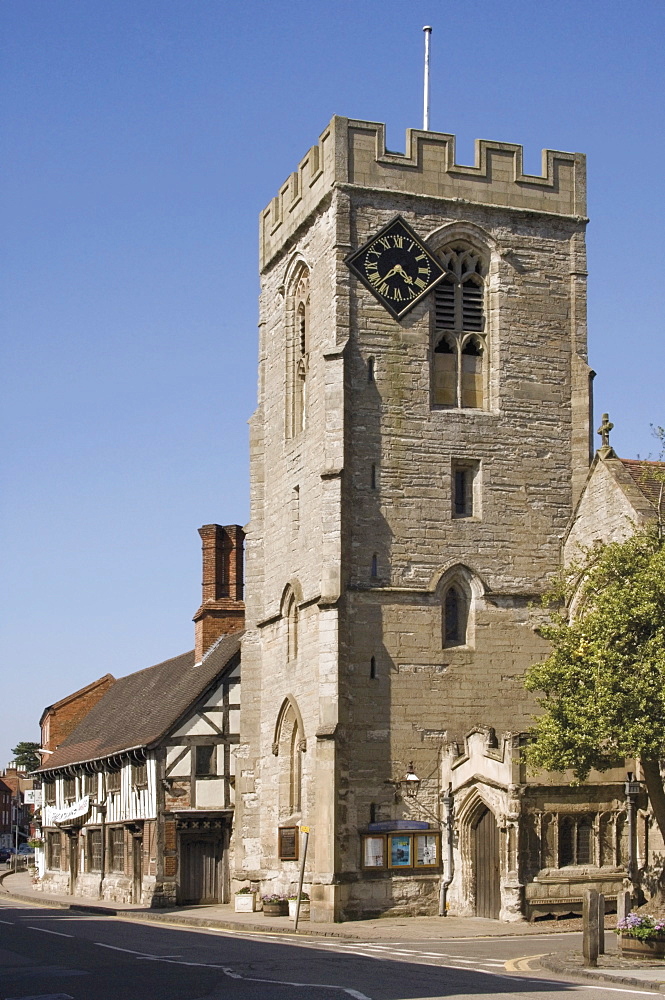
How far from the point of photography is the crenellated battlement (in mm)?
35156

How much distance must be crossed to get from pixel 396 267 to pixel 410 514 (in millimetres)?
5747

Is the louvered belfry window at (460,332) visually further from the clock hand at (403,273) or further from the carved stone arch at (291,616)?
the carved stone arch at (291,616)

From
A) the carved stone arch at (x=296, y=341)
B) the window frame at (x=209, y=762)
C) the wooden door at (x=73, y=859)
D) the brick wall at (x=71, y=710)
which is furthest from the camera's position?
the brick wall at (x=71, y=710)

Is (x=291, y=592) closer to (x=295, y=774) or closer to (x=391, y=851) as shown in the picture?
(x=295, y=774)

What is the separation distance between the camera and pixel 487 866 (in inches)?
1215

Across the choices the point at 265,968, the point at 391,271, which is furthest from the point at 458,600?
the point at 265,968

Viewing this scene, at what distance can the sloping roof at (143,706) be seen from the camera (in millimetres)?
43625

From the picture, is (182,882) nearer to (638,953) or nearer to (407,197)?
(407,197)

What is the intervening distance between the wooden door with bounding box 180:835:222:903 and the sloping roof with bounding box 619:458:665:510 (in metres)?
16.7

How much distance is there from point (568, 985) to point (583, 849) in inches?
506

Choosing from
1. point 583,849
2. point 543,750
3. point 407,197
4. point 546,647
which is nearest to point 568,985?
point 543,750

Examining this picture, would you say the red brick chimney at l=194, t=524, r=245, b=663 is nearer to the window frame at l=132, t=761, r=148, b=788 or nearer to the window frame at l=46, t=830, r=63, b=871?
the window frame at l=132, t=761, r=148, b=788

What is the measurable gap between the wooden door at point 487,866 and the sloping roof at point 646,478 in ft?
24.4

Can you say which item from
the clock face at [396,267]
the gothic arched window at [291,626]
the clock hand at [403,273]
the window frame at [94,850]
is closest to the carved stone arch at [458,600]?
the gothic arched window at [291,626]
